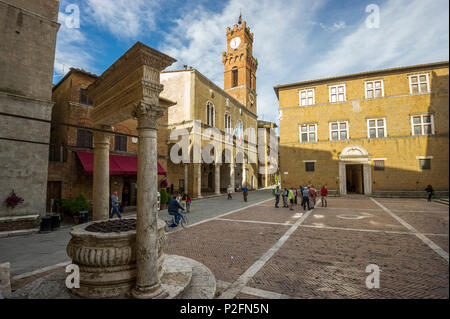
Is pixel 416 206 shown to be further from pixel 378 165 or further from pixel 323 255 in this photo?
pixel 323 255

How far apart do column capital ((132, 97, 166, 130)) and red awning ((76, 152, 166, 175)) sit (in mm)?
10423

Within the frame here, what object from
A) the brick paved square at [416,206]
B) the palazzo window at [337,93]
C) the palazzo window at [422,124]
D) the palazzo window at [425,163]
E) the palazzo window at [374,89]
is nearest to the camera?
the brick paved square at [416,206]

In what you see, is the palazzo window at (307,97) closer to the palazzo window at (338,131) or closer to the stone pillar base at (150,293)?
the palazzo window at (338,131)

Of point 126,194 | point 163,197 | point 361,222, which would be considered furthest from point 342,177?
point 126,194

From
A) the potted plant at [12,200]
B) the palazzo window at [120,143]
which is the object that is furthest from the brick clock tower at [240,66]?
the potted plant at [12,200]

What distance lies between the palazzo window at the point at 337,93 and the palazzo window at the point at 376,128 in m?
3.49

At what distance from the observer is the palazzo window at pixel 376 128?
21.1 meters

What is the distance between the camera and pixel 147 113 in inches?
164

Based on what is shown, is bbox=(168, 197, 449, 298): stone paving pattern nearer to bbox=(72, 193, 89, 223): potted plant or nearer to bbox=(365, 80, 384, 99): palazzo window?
bbox=(72, 193, 89, 223): potted plant

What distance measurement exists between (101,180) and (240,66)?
39170mm

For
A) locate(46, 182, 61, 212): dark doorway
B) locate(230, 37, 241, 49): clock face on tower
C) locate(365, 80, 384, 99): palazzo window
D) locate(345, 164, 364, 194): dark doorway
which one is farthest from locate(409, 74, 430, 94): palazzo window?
locate(46, 182, 61, 212): dark doorway

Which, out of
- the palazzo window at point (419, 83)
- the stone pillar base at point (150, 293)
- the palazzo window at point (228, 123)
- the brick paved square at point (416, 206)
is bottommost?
the brick paved square at point (416, 206)

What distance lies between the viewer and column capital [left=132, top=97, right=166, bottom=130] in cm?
412

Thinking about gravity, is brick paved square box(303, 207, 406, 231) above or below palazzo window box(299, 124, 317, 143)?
below
